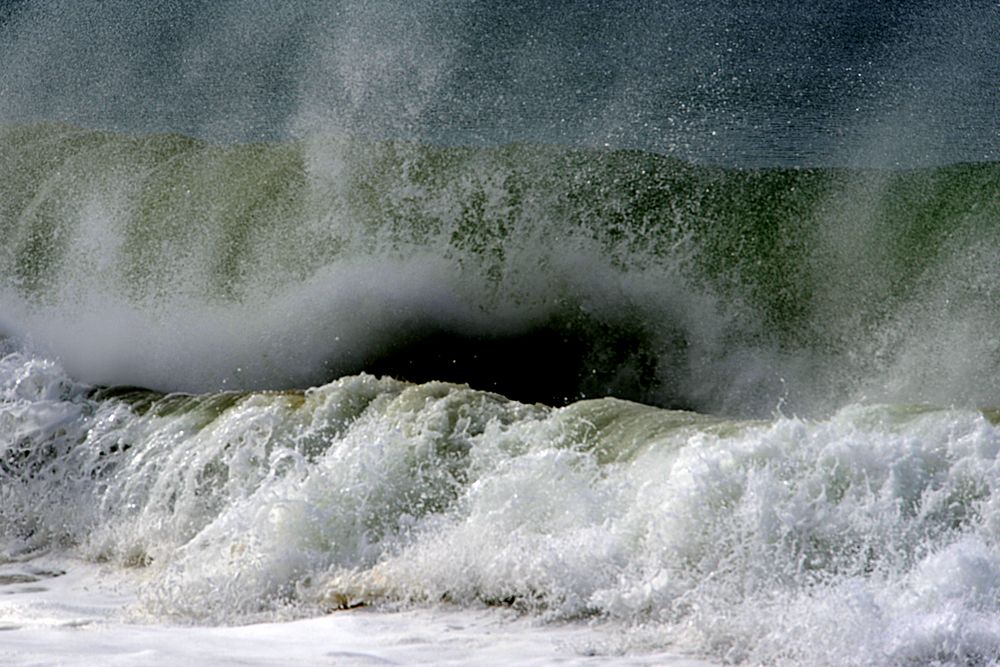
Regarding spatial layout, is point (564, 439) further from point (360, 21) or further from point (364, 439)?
point (360, 21)

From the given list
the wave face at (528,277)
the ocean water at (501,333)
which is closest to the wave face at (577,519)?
the ocean water at (501,333)

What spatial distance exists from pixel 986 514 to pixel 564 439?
1676 mm

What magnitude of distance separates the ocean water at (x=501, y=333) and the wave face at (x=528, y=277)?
0.08 feet

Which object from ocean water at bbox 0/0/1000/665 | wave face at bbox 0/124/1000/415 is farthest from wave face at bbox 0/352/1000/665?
wave face at bbox 0/124/1000/415

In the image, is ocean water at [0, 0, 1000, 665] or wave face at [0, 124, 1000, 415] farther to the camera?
wave face at [0, 124, 1000, 415]

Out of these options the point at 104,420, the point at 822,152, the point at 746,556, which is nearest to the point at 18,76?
the point at 104,420

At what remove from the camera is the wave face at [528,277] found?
22.6 feet

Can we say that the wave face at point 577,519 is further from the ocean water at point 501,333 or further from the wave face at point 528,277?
the wave face at point 528,277

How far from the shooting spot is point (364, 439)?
530 centimetres

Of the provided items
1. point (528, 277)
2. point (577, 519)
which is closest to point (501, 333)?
point (528, 277)

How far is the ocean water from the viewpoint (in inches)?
150

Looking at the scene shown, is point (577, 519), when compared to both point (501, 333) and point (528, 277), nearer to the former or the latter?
point (501, 333)

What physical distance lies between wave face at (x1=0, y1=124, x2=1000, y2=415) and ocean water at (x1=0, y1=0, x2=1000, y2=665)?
2cm

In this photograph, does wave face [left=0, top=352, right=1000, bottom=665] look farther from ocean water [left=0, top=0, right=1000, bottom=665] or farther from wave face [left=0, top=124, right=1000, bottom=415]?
wave face [left=0, top=124, right=1000, bottom=415]
